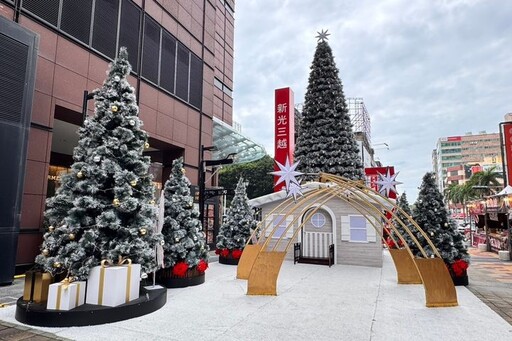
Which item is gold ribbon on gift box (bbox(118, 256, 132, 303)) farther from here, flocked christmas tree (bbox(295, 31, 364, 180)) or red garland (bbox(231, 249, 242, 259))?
flocked christmas tree (bbox(295, 31, 364, 180))

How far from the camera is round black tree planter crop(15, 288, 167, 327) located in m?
5.29

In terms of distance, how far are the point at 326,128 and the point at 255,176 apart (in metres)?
30.5

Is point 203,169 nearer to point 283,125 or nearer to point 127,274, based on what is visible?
point 283,125

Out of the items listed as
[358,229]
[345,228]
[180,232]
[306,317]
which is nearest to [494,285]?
[358,229]

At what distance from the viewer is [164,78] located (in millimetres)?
15922

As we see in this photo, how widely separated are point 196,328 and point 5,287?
19.8ft

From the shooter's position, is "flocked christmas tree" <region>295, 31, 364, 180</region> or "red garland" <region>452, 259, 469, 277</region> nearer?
"red garland" <region>452, 259, 469, 277</region>

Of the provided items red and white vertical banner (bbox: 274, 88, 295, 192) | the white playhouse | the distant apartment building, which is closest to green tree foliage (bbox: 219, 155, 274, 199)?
red and white vertical banner (bbox: 274, 88, 295, 192)

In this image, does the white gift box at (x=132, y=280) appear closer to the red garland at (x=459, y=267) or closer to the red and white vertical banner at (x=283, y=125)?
the red garland at (x=459, y=267)

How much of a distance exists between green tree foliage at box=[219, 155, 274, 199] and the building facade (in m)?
28.6

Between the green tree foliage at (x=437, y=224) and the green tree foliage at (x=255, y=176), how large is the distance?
1431 inches

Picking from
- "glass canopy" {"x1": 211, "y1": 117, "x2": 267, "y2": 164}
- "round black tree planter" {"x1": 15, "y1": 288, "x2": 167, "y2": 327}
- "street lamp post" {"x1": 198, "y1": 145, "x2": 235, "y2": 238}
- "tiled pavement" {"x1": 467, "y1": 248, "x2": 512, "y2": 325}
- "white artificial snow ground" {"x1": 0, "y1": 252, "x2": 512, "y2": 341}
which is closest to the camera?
"white artificial snow ground" {"x1": 0, "y1": 252, "x2": 512, "y2": 341}

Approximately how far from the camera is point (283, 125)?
19156mm

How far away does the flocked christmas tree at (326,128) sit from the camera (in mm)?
18047
